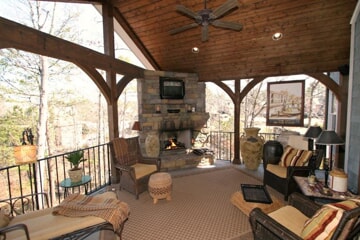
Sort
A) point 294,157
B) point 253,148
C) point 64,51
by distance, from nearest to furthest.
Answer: point 64,51, point 294,157, point 253,148

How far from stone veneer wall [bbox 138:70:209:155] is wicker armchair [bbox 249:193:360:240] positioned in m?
4.08

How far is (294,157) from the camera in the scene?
12.9ft

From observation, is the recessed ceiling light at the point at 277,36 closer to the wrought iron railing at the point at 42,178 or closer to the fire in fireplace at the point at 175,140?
the fire in fireplace at the point at 175,140

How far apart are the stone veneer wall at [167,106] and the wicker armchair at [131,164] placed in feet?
4.33

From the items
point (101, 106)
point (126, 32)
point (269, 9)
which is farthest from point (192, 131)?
point (101, 106)

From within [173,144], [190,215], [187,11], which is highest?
[187,11]

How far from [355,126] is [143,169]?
13.1ft

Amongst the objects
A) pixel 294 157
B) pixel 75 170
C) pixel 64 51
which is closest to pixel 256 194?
pixel 294 157

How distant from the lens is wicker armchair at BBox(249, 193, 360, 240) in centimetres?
144

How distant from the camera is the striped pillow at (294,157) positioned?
376cm

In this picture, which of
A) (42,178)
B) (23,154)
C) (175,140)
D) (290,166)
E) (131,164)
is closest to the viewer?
(23,154)

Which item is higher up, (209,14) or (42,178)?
(209,14)

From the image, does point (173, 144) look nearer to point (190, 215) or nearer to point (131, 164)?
point (131, 164)

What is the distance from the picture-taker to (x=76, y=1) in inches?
177
